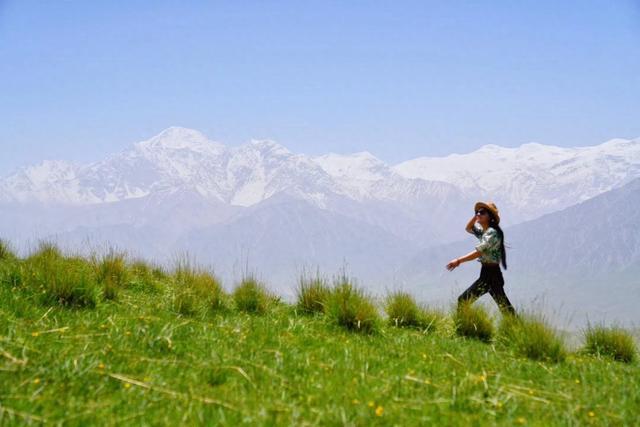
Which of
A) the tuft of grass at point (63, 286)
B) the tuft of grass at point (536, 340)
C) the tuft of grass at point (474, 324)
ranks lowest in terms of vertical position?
the tuft of grass at point (474, 324)

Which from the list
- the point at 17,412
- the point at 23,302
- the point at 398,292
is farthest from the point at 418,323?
the point at 17,412

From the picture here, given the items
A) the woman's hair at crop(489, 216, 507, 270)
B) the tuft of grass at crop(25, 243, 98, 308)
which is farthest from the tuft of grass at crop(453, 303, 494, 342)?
the tuft of grass at crop(25, 243, 98, 308)

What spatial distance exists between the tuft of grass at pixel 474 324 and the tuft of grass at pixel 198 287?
4.13m

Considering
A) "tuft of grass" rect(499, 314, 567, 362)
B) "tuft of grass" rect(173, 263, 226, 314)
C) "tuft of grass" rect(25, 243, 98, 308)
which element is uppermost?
"tuft of grass" rect(25, 243, 98, 308)

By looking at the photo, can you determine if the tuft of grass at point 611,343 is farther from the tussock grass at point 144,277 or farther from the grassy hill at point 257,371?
the tussock grass at point 144,277

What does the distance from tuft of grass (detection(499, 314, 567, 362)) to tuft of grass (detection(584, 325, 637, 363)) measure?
58.4 inches

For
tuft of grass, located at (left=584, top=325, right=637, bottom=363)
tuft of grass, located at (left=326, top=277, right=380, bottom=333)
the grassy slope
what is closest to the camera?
the grassy slope

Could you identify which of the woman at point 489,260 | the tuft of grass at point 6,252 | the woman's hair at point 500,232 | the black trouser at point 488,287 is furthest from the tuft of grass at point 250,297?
the tuft of grass at point 6,252

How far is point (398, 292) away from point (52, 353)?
630cm

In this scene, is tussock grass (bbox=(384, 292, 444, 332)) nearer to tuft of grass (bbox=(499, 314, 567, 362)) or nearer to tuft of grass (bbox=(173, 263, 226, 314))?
tuft of grass (bbox=(499, 314, 567, 362))

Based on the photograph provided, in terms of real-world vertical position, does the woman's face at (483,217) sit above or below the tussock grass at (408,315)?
above

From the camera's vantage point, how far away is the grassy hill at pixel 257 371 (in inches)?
161

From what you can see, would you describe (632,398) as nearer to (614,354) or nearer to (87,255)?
(614,354)

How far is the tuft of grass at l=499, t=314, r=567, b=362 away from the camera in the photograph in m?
7.27
